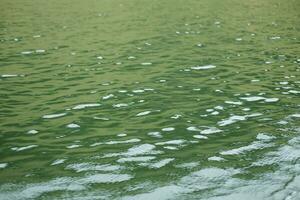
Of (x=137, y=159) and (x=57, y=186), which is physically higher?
(x=57, y=186)

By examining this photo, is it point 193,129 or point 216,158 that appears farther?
point 193,129

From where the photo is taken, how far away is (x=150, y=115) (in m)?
17.9

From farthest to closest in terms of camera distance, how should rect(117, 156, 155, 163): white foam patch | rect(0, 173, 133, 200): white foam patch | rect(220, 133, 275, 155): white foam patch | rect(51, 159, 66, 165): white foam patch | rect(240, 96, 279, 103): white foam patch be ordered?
rect(240, 96, 279, 103): white foam patch < rect(220, 133, 275, 155): white foam patch < rect(117, 156, 155, 163): white foam patch < rect(51, 159, 66, 165): white foam patch < rect(0, 173, 133, 200): white foam patch

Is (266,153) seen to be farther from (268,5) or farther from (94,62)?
(268,5)

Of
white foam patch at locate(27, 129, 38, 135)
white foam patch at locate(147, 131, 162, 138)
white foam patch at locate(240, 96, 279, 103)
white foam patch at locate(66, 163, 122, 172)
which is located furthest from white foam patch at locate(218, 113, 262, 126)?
white foam patch at locate(27, 129, 38, 135)

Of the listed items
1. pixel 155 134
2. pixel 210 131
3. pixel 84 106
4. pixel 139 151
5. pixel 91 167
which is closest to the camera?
pixel 91 167

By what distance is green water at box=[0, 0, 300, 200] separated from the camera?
39.9ft

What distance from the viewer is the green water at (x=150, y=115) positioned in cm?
1216

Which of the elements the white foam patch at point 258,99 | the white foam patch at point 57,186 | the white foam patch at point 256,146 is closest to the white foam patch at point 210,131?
the white foam patch at point 256,146

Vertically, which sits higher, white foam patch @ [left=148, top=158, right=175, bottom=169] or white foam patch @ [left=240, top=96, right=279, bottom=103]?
white foam patch @ [left=148, top=158, right=175, bottom=169]

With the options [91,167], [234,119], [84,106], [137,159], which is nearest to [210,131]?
[234,119]

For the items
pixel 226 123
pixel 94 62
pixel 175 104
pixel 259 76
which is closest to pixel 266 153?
pixel 226 123

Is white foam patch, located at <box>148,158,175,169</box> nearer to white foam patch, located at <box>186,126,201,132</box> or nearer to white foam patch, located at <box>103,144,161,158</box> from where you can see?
white foam patch, located at <box>103,144,161,158</box>

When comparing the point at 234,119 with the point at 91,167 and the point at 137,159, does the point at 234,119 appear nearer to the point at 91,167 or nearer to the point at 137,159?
the point at 137,159
